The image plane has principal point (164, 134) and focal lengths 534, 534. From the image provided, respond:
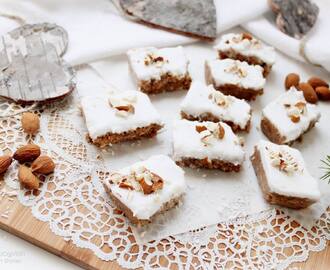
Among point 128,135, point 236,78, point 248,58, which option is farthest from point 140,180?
point 248,58

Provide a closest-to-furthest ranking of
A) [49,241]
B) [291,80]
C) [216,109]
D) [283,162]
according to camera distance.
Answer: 1. [49,241]
2. [283,162]
3. [216,109]
4. [291,80]

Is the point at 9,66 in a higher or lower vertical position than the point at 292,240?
higher

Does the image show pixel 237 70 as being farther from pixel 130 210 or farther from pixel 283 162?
pixel 130 210

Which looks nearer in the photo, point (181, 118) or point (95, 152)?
point (95, 152)

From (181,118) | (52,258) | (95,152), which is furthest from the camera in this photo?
(181,118)

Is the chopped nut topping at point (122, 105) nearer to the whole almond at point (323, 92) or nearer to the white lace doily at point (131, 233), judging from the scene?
the white lace doily at point (131, 233)

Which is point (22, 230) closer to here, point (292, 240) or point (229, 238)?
point (229, 238)

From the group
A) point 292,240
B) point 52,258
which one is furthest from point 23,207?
point 292,240

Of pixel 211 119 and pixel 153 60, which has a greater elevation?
pixel 153 60
